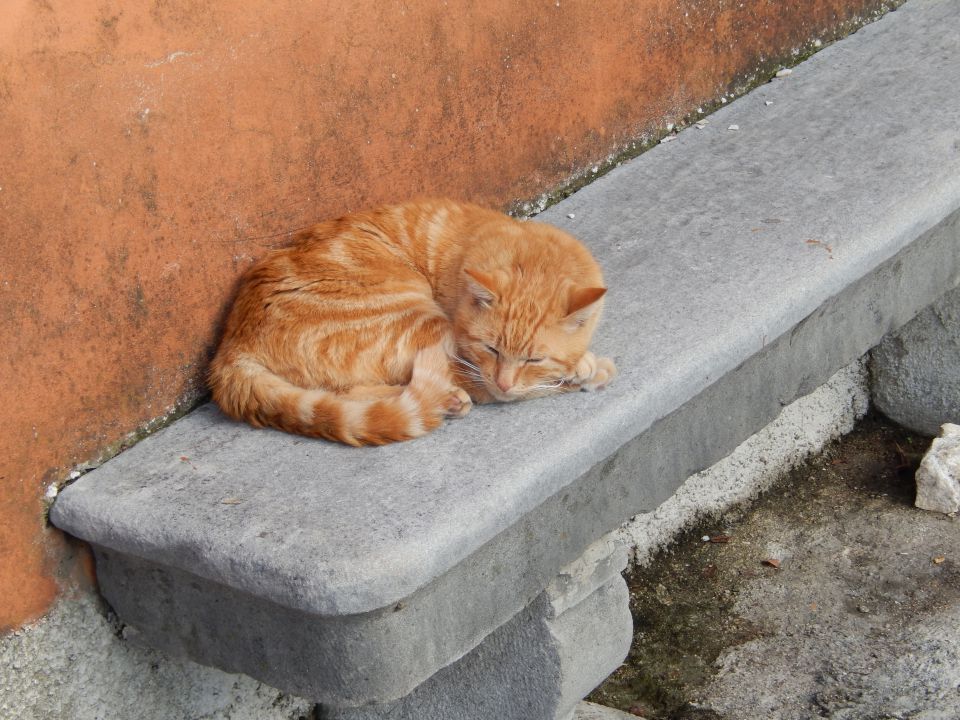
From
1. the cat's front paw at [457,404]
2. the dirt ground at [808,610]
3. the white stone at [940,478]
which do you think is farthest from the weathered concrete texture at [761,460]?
the cat's front paw at [457,404]

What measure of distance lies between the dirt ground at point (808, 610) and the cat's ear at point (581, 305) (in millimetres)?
1131

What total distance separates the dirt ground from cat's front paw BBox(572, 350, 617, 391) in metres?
0.99

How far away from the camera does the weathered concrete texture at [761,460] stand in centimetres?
375

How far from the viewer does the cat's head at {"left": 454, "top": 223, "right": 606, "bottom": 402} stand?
8.63 feet

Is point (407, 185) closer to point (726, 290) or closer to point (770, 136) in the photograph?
point (726, 290)

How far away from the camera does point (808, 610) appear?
348cm

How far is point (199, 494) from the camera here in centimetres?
247

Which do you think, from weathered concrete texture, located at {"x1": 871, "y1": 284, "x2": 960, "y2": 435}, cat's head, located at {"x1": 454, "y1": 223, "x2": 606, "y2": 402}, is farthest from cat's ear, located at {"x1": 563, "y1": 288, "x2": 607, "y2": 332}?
weathered concrete texture, located at {"x1": 871, "y1": 284, "x2": 960, "y2": 435}

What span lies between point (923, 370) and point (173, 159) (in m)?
2.76

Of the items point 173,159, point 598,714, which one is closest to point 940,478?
point 598,714

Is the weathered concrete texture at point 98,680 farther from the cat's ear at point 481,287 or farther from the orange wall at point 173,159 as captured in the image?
the cat's ear at point 481,287

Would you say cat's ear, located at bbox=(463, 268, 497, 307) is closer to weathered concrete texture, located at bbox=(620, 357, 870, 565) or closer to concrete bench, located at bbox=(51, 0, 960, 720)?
concrete bench, located at bbox=(51, 0, 960, 720)

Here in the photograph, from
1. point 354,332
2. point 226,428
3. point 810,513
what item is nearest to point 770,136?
point 810,513

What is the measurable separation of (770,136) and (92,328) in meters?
2.20
